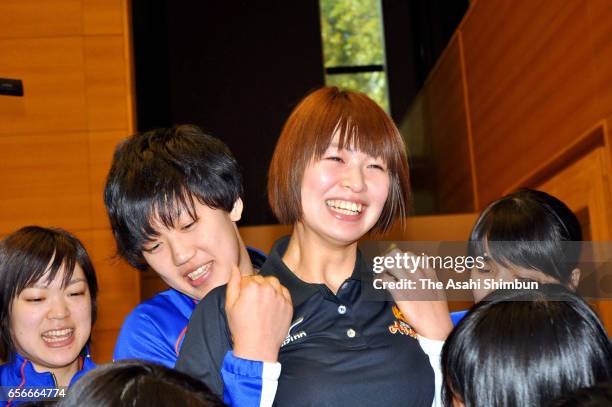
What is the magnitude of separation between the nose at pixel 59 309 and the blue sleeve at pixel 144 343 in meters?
0.52

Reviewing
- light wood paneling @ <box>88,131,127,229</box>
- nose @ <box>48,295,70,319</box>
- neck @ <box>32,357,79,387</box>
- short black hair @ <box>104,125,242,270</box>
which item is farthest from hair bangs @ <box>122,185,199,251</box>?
light wood paneling @ <box>88,131,127,229</box>

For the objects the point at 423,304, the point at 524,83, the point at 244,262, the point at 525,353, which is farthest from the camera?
the point at 524,83

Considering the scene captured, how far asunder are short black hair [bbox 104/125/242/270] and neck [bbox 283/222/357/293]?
0.99ft

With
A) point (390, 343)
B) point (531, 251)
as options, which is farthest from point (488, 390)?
point (531, 251)

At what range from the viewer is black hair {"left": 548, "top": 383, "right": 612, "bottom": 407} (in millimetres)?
858

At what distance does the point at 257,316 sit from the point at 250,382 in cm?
10

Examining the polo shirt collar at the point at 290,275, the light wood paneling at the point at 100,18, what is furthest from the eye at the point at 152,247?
the light wood paneling at the point at 100,18

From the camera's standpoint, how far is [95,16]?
3961 mm

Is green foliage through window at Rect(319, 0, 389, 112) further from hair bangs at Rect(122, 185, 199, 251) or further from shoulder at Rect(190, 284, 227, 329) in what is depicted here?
shoulder at Rect(190, 284, 227, 329)

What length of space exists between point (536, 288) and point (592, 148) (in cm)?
151

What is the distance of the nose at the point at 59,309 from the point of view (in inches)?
84.0

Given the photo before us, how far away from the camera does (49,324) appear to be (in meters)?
2.13

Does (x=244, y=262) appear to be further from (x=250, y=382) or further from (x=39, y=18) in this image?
(x=39, y=18)

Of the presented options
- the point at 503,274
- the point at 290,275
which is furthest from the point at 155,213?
the point at 503,274
